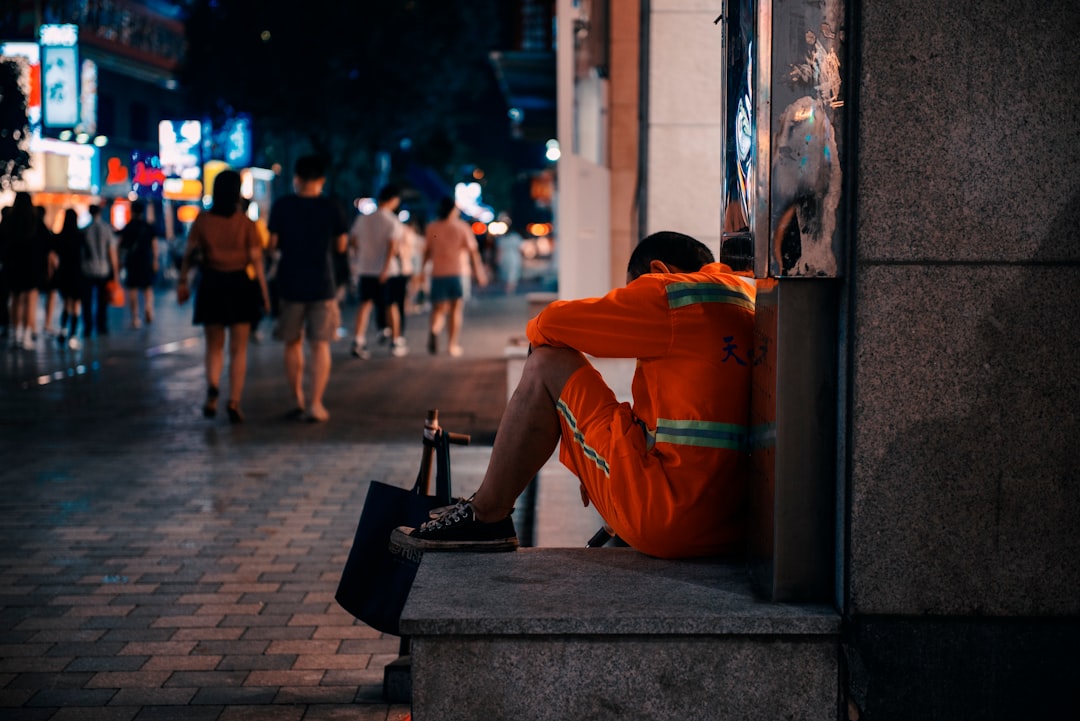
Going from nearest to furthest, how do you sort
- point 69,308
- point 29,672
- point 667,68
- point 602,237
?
point 29,672, point 667,68, point 602,237, point 69,308

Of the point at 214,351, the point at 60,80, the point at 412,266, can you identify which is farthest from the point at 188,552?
the point at 60,80

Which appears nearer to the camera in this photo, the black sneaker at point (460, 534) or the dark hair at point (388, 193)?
the black sneaker at point (460, 534)

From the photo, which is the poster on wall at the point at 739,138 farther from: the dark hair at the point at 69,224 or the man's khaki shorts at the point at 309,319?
the dark hair at the point at 69,224

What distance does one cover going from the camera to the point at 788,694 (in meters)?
3.25

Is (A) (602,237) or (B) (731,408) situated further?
(A) (602,237)

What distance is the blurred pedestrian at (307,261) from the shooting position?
413 inches

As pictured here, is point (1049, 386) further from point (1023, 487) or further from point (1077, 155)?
point (1077, 155)

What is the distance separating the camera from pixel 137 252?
68.5ft

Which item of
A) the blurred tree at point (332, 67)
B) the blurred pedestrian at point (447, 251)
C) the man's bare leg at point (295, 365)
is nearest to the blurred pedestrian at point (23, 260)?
the blurred pedestrian at point (447, 251)

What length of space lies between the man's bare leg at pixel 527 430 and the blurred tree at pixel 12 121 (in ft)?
44.9

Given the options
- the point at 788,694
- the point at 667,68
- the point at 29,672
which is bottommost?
the point at 29,672

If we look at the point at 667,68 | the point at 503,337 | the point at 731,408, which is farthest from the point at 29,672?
the point at 503,337

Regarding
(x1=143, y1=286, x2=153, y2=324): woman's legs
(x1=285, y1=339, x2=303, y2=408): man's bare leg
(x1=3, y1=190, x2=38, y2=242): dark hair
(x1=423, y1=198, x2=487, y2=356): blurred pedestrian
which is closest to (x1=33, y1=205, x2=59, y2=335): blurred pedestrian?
(x1=3, y1=190, x2=38, y2=242): dark hair

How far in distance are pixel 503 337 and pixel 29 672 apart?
1605 cm
